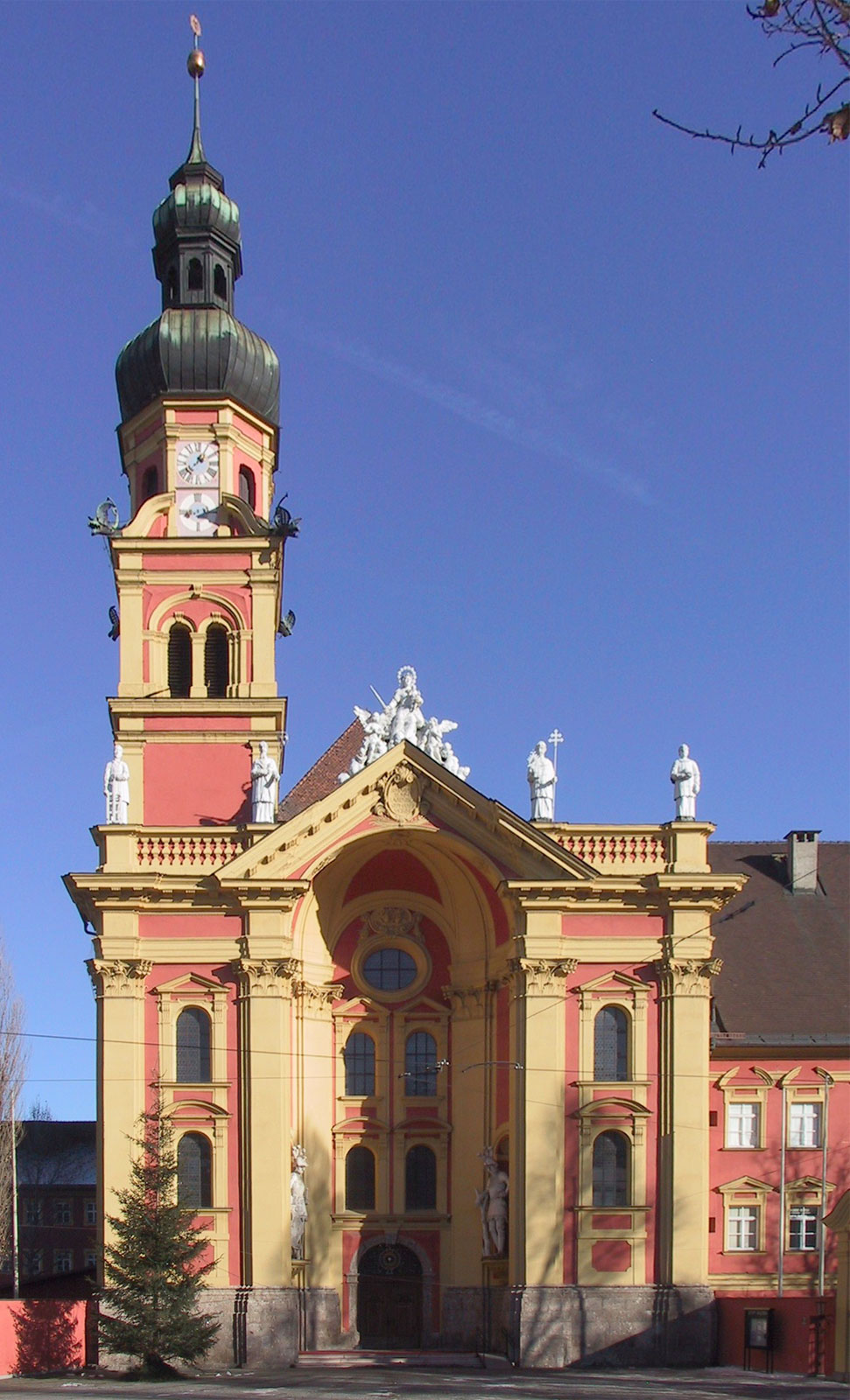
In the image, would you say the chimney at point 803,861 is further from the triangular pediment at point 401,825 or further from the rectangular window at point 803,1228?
the triangular pediment at point 401,825

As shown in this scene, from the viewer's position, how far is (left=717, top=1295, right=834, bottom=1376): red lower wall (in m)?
31.2

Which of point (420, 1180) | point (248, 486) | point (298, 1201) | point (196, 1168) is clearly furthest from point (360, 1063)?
point (248, 486)

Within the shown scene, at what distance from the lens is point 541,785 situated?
121 ft

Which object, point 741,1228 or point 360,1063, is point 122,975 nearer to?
point 360,1063

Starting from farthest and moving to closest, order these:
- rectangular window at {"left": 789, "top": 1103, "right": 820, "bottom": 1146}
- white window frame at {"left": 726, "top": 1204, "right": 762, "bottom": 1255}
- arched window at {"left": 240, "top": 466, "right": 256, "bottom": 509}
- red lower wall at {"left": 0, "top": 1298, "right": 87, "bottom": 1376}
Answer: arched window at {"left": 240, "top": 466, "right": 256, "bottom": 509} < rectangular window at {"left": 789, "top": 1103, "right": 820, "bottom": 1146} < white window frame at {"left": 726, "top": 1204, "right": 762, "bottom": 1255} < red lower wall at {"left": 0, "top": 1298, "right": 87, "bottom": 1376}

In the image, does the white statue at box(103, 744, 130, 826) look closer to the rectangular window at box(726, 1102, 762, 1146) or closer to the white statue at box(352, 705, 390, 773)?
the white statue at box(352, 705, 390, 773)

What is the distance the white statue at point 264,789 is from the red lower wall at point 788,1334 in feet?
41.4

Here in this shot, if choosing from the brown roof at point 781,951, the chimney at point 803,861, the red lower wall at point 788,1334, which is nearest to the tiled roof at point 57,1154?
the brown roof at point 781,951

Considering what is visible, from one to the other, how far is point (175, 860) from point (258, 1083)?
4663mm

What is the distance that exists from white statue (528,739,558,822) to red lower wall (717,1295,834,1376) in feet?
31.8

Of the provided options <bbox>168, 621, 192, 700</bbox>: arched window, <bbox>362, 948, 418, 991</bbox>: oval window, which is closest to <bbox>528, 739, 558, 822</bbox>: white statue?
<bbox>362, 948, 418, 991</bbox>: oval window

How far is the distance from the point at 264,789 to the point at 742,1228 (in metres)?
13.1

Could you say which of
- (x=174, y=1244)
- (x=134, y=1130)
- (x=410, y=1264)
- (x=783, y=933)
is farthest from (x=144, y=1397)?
(x=783, y=933)

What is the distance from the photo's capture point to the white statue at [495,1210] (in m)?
36.0
